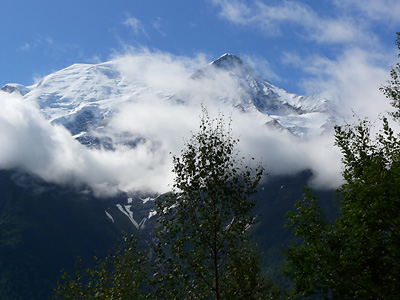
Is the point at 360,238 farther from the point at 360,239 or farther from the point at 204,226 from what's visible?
the point at 204,226

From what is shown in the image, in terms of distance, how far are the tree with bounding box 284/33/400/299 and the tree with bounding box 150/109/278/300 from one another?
15.3ft

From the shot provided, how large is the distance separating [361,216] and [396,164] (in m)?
3.96

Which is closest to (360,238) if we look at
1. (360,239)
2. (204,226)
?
(360,239)

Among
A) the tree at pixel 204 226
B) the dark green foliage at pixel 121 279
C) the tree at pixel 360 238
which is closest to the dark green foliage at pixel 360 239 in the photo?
the tree at pixel 360 238

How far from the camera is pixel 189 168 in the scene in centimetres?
3186

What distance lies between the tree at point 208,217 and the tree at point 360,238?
15.3 feet

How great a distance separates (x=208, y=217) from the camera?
30.9 metres

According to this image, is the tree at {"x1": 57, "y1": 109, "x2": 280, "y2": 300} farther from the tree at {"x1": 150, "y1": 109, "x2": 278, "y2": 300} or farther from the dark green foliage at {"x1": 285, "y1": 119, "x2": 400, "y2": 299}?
the dark green foliage at {"x1": 285, "y1": 119, "x2": 400, "y2": 299}

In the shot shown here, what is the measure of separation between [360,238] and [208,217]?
33.8 feet

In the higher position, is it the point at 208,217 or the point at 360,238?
the point at 208,217

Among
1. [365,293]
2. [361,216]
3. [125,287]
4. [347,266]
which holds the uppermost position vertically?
[125,287]

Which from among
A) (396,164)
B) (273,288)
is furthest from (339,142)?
(273,288)

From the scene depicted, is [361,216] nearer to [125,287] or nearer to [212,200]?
[212,200]

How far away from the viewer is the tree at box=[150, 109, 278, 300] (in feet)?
101
